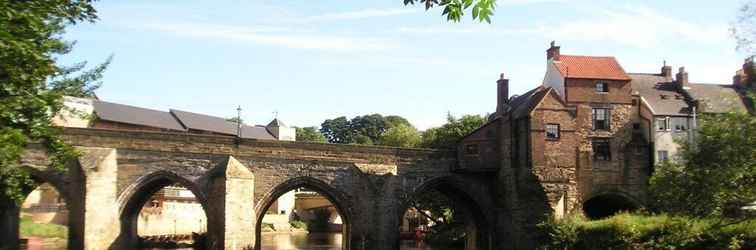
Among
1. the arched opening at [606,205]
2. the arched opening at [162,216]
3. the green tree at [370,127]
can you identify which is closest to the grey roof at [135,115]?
the arched opening at [162,216]

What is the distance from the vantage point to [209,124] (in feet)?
255

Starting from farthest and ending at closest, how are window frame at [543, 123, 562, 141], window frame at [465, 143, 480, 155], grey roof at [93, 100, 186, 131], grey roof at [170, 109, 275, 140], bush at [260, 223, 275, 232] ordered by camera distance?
bush at [260, 223, 275, 232]
grey roof at [170, 109, 275, 140]
grey roof at [93, 100, 186, 131]
window frame at [465, 143, 480, 155]
window frame at [543, 123, 562, 141]

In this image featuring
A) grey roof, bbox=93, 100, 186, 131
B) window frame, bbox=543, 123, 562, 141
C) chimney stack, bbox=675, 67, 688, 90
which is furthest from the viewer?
grey roof, bbox=93, 100, 186, 131

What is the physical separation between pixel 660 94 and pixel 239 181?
25.0 meters

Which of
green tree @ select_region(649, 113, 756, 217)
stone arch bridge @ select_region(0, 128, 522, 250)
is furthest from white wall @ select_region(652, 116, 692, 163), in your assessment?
green tree @ select_region(649, 113, 756, 217)

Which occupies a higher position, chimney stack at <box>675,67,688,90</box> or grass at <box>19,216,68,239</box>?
chimney stack at <box>675,67,688,90</box>

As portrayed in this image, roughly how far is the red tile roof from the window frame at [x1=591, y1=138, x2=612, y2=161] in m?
3.43

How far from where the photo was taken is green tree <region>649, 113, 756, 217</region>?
73.7ft

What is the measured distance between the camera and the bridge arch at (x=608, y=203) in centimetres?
4063

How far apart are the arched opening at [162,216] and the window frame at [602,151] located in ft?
66.3

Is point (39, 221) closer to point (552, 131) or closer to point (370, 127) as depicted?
point (552, 131)

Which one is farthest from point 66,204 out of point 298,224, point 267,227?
point 298,224

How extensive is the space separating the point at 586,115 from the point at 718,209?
1689 cm

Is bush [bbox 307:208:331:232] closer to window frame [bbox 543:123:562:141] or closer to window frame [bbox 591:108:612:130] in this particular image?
window frame [bbox 591:108:612:130]
